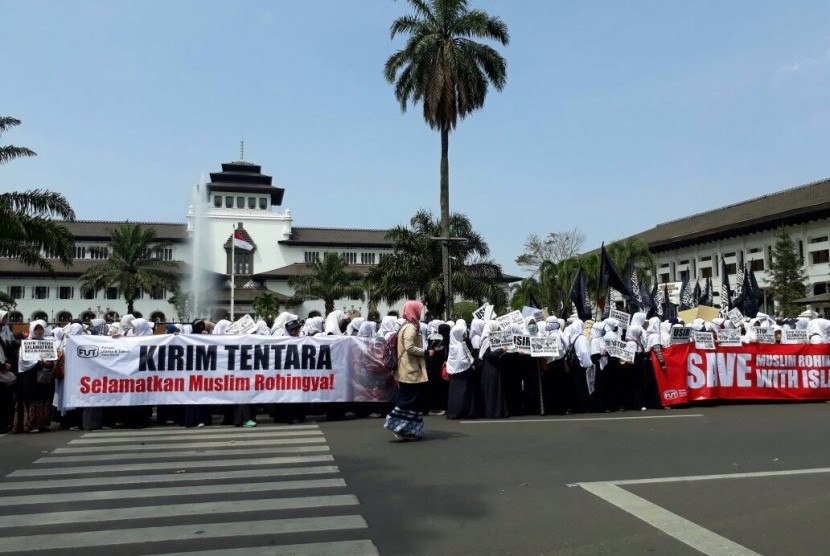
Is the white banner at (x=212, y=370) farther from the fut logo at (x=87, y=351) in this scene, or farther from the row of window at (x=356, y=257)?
the row of window at (x=356, y=257)

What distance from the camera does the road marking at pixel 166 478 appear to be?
7062mm

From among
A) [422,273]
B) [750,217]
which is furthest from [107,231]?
[750,217]

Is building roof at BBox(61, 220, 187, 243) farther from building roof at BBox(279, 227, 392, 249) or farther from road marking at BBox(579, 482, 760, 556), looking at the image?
road marking at BBox(579, 482, 760, 556)

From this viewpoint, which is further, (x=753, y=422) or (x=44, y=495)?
(x=753, y=422)

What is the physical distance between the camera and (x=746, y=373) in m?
14.3

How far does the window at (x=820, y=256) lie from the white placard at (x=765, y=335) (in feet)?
138

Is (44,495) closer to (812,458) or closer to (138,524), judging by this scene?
(138,524)

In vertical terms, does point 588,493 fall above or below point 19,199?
below

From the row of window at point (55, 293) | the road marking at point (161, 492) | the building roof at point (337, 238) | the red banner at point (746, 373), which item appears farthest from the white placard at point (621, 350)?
the building roof at point (337, 238)

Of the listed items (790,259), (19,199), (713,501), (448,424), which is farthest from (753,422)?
(790,259)

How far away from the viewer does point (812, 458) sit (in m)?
8.25

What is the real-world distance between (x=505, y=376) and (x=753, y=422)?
13.1ft

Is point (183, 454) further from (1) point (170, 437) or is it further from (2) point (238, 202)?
(2) point (238, 202)

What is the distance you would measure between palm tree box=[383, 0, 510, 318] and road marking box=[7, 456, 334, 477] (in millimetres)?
22499
